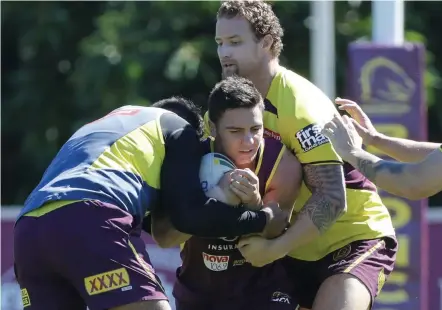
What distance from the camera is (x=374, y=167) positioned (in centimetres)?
443

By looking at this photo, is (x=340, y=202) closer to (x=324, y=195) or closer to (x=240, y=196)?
(x=324, y=195)

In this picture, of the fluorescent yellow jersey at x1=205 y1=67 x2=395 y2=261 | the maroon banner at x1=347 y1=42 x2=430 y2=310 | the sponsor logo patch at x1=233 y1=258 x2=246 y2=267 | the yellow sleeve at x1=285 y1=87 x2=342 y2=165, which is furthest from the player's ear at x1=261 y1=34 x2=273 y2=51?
the maroon banner at x1=347 y1=42 x2=430 y2=310

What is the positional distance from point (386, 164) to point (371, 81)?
2.83 meters

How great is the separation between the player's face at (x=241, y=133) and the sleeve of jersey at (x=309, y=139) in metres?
0.17

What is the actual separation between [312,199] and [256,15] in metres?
0.83

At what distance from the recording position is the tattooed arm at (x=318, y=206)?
446 cm

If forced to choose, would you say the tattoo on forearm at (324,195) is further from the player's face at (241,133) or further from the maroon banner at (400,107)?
the maroon banner at (400,107)

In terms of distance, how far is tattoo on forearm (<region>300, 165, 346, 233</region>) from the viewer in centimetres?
446

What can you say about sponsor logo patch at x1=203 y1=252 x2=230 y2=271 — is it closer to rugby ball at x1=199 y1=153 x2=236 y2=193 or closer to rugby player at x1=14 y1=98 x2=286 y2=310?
rugby player at x1=14 y1=98 x2=286 y2=310

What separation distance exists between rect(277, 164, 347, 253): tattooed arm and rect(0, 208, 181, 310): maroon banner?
363cm

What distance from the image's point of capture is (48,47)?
1271 centimetres

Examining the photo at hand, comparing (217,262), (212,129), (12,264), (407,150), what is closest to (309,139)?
(212,129)

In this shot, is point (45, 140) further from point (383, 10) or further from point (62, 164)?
point (62, 164)

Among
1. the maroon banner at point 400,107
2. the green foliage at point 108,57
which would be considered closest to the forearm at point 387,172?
the maroon banner at point 400,107
